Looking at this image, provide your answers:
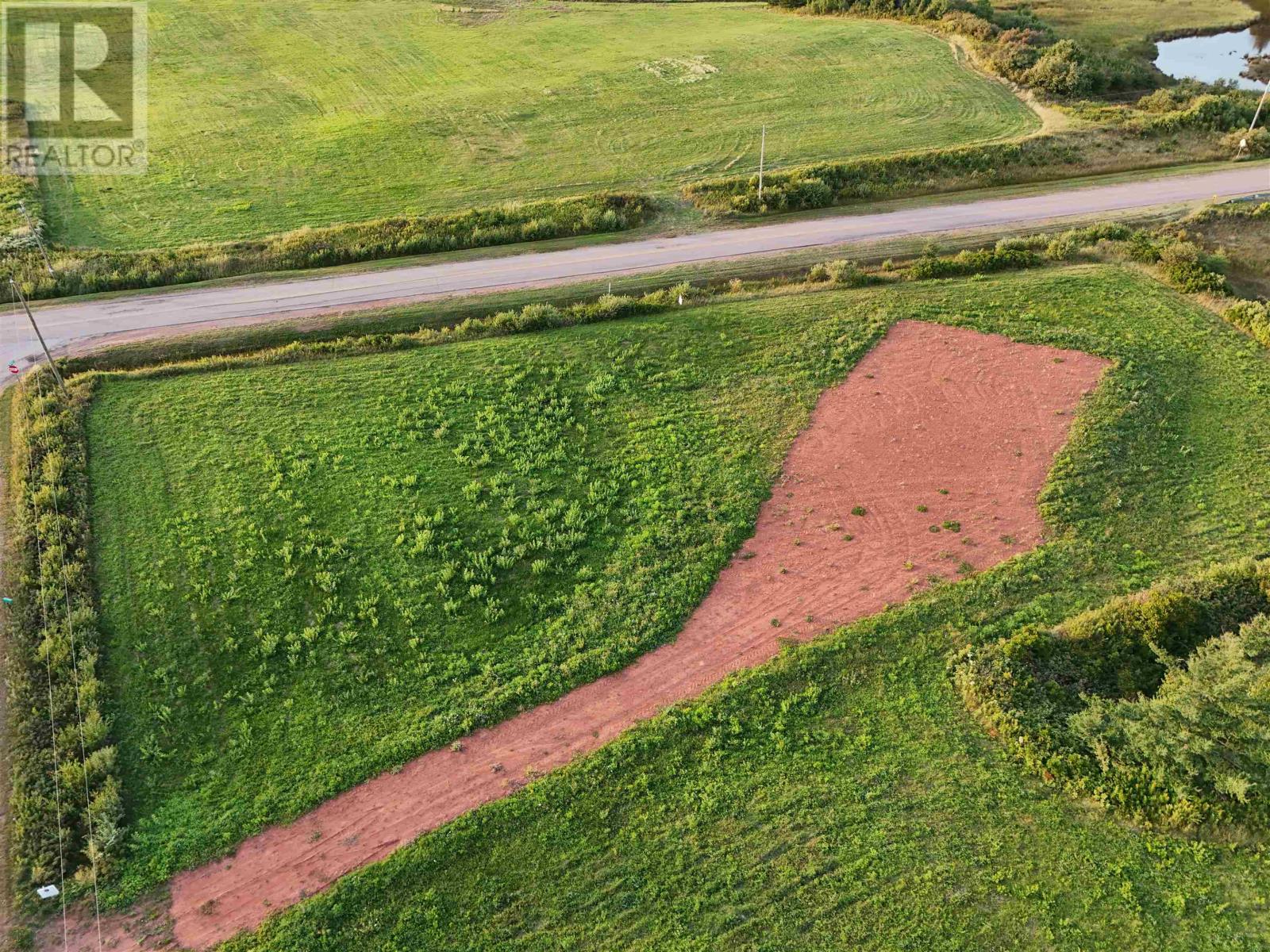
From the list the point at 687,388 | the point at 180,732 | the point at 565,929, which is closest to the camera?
the point at 565,929

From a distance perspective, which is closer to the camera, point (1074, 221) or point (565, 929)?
point (565, 929)

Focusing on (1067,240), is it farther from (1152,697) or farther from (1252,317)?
(1152,697)

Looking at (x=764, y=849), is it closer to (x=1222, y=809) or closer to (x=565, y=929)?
(x=565, y=929)

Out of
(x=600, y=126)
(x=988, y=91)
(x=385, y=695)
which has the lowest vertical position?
(x=385, y=695)

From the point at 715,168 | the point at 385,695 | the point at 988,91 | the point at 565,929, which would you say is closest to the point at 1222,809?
the point at 565,929

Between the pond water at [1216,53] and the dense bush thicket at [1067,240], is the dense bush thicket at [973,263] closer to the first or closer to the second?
the dense bush thicket at [1067,240]
